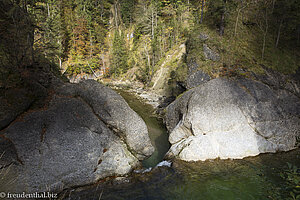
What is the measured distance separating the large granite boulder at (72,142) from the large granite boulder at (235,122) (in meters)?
3.07

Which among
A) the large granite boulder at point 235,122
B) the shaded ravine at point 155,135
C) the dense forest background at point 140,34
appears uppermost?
the dense forest background at point 140,34

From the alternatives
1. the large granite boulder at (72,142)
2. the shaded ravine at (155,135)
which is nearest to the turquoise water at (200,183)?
the large granite boulder at (72,142)

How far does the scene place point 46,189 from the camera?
19.9ft

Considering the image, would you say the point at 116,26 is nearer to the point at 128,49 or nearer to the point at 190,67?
the point at 128,49

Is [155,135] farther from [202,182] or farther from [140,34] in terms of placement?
[140,34]

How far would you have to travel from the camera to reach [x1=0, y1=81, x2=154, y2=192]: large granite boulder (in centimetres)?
618

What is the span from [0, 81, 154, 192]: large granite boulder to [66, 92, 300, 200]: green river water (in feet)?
2.79

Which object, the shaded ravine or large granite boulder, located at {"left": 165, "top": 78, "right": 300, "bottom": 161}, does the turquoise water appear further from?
→ the shaded ravine

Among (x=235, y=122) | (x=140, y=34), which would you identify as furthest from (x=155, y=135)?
(x=140, y=34)

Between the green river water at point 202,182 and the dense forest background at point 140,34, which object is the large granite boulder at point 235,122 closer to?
the green river water at point 202,182

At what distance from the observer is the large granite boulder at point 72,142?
6180mm

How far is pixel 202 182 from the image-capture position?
724 centimetres

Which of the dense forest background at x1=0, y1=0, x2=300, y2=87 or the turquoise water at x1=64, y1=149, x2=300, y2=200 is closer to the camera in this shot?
the turquoise water at x1=64, y1=149, x2=300, y2=200

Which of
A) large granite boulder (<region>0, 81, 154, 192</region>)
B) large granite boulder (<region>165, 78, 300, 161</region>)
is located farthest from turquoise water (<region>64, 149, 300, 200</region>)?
large granite boulder (<region>0, 81, 154, 192</region>)
